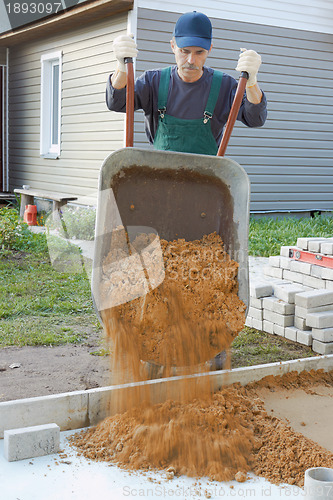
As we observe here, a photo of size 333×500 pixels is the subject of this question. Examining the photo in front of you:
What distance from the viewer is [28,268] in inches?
280

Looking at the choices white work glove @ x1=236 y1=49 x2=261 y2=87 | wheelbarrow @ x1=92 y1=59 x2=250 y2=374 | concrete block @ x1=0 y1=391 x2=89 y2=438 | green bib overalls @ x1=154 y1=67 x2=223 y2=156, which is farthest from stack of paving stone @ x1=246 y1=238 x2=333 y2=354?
concrete block @ x1=0 y1=391 x2=89 y2=438

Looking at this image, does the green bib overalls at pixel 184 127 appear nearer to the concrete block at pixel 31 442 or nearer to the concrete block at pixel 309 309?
the concrete block at pixel 309 309

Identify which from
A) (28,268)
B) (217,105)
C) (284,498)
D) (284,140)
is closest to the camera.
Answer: (284,498)

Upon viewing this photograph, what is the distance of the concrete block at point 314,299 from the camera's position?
470cm

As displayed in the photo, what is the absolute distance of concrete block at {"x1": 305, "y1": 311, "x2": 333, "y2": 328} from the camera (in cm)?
461

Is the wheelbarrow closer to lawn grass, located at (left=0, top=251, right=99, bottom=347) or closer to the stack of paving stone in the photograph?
the stack of paving stone

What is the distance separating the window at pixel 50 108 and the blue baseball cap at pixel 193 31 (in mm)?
7635

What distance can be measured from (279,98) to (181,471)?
8.39 m

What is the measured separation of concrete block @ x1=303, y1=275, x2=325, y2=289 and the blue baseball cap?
249cm

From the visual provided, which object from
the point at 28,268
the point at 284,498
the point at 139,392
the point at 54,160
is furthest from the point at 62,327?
the point at 54,160

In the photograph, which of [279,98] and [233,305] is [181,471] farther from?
[279,98]

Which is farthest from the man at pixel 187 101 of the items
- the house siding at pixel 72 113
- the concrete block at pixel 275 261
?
the house siding at pixel 72 113

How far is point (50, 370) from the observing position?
4.11 meters

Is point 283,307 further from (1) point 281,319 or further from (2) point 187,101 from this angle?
(2) point 187,101
